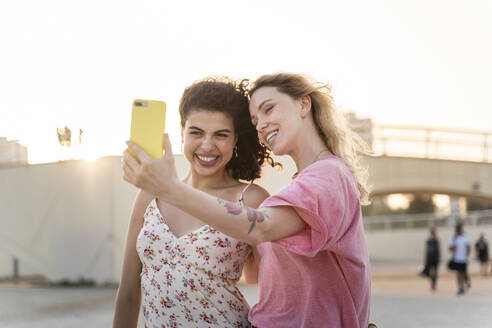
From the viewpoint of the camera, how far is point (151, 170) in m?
1.50

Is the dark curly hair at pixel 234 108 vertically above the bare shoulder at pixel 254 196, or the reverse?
the dark curly hair at pixel 234 108

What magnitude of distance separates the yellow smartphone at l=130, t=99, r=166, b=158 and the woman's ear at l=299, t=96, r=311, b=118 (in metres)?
0.78

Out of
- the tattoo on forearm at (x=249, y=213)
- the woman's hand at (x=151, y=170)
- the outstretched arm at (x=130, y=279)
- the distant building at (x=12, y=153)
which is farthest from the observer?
the distant building at (x=12, y=153)

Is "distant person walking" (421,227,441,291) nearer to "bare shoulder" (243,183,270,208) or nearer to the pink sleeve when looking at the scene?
"bare shoulder" (243,183,270,208)

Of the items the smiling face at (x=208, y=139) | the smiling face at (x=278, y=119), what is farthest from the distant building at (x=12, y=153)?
the smiling face at (x=278, y=119)

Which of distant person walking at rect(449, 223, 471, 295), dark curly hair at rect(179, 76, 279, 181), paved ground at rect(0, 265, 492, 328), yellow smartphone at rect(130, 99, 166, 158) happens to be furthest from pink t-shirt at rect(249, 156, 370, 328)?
distant person walking at rect(449, 223, 471, 295)

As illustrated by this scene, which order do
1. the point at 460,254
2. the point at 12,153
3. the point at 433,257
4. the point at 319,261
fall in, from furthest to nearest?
the point at 12,153, the point at 433,257, the point at 460,254, the point at 319,261

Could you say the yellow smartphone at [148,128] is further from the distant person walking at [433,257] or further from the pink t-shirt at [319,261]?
the distant person walking at [433,257]

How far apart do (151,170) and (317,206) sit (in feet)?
1.87

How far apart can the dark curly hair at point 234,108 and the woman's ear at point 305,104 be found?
1.24 feet

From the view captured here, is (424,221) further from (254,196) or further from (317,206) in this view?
(317,206)

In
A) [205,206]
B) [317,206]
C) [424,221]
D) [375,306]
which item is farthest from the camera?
[424,221]

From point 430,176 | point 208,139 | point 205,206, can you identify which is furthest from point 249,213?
point 430,176

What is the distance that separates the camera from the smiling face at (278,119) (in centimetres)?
211
